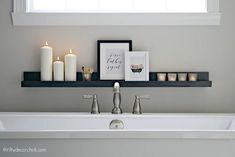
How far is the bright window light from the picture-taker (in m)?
3.29

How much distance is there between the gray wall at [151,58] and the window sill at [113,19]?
53 mm

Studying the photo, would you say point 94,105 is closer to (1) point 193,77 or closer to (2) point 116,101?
(2) point 116,101

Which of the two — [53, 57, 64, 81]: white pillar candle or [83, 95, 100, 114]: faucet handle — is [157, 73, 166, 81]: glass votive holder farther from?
[53, 57, 64, 81]: white pillar candle

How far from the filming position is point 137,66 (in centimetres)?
313

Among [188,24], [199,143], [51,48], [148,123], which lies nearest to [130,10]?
[188,24]

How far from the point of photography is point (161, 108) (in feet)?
10.6

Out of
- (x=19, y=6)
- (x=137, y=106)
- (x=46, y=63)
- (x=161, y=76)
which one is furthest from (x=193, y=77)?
(x=19, y=6)

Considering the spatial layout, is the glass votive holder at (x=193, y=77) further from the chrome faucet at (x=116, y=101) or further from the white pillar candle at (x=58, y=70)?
the white pillar candle at (x=58, y=70)

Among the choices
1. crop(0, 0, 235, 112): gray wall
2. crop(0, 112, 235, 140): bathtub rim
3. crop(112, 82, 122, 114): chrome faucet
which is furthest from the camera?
crop(0, 0, 235, 112): gray wall

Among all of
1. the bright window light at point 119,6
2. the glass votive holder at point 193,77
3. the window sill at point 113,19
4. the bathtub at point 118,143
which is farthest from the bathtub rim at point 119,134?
the bright window light at point 119,6

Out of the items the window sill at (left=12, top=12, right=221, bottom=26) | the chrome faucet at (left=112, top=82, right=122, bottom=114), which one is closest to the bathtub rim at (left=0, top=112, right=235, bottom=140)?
the chrome faucet at (left=112, top=82, right=122, bottom=114)

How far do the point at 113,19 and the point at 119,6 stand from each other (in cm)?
19

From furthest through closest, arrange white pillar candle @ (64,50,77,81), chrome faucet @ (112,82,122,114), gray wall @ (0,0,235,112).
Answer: gray wall @ (0,0,235,112)
white pillar candle @ (64,50,77,81)
chrome faucet @ (112,82,122,114)

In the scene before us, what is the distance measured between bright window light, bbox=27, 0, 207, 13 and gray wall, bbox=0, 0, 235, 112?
0.18m
